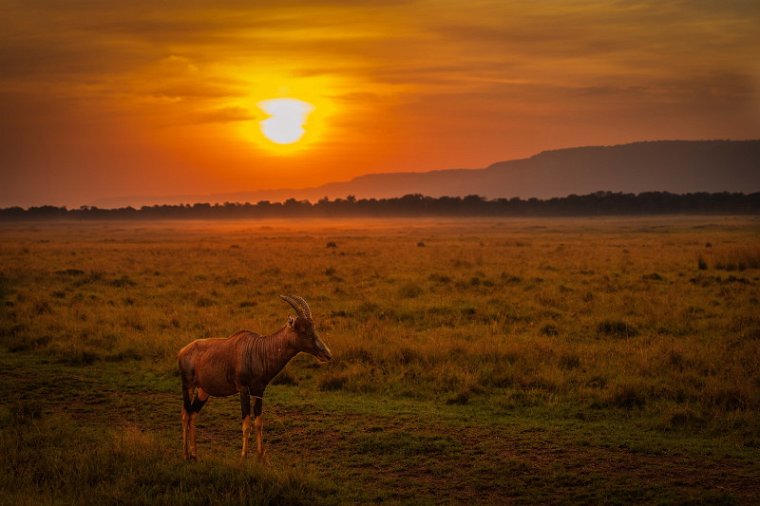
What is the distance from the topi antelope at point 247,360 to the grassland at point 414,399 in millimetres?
807

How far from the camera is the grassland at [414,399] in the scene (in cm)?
825

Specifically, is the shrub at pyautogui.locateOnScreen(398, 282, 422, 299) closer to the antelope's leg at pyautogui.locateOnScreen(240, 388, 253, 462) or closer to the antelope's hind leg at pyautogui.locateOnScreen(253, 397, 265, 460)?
the antelope's hind leg at pyautogui.locateOnScreen(253, 397, 265, 460)

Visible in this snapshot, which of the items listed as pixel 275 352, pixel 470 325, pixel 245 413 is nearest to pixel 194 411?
pixel 245 413

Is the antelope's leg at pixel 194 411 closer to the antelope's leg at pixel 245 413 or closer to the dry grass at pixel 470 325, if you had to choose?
the antelope's leg at pixel 245 413

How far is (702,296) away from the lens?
926 inches

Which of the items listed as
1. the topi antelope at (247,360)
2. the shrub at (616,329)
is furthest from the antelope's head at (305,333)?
the shrub at (616,329)

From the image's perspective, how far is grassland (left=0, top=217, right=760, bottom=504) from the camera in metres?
8.25

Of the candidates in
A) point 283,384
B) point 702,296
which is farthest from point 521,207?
point 283,384

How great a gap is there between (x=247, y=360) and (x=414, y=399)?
16.2 ft

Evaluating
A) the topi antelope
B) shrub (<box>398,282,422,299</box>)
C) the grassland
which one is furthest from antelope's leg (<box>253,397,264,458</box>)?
shrub (<box>398,282,422,299</box>)

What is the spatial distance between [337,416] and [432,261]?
29.7 metres

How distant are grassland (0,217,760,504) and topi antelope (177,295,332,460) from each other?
807 millimetres

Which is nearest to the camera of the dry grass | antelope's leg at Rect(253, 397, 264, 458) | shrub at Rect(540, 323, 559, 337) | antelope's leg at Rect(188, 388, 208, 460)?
antelope's leg at Rect(253, 397, 264, 458)

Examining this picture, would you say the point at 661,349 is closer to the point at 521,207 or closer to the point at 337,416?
the point at 337,416
